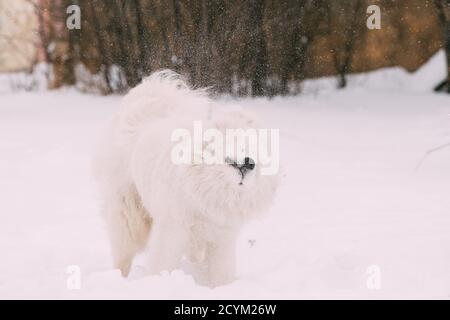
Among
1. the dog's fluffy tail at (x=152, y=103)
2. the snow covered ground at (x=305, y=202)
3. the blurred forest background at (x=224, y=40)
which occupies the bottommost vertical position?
the snow covered ground at (x=305, y=202)

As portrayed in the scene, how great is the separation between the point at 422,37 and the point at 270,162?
980 centimetres

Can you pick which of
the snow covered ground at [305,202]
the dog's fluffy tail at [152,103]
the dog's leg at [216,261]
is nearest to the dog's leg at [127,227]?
the snow covered ground at [305,202]

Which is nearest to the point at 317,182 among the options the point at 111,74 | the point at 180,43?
the point at 180,43

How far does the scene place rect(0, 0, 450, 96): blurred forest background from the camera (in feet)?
38.0

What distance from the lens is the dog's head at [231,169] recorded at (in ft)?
12.2

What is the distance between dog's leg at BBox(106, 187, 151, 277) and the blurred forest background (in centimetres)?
651

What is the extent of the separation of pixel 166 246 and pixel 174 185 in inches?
14.6

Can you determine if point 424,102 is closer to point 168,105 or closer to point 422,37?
point 422,37

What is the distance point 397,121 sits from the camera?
10.9 metres

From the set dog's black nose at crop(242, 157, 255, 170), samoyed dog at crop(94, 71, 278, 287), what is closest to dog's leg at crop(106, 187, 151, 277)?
samoyed dog at crop(94, 71, 278, 287)

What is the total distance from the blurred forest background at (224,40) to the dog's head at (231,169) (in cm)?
721

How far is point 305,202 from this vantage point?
6.93 m

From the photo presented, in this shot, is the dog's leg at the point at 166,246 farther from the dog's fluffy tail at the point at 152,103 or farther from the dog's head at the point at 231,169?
the dog's fluffy tail at the point at 152,103

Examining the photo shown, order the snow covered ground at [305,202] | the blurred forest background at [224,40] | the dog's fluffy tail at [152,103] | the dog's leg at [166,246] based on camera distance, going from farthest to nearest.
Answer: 1. the blurred forest background at [224,40]
2. the dog's fluffy tail at [152,103]
3. the snow covered ground at [305,202]
4. the dog's leg at [166,246]
